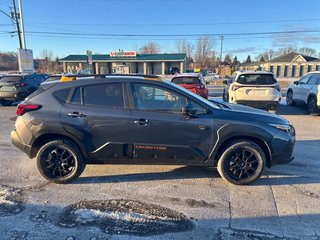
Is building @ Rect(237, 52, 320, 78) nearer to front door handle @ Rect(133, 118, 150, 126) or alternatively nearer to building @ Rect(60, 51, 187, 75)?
building @ Rect(60, 51, 187, 75)

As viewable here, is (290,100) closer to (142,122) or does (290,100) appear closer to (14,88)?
(142,122)

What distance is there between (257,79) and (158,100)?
6.72m

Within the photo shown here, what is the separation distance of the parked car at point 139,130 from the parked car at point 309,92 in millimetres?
6913

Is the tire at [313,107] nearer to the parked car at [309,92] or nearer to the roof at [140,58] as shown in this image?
the parked car at [309,92]

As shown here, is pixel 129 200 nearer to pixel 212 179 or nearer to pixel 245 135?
pixel 212 179

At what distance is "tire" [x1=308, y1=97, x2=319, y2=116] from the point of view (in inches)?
388

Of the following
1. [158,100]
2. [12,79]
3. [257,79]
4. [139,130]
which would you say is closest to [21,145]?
[139,130]

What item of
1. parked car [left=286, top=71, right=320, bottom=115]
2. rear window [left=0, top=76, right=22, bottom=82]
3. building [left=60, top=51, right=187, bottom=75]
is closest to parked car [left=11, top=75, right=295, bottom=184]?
parked car [left=286, top=71, right=320, bottom=115]

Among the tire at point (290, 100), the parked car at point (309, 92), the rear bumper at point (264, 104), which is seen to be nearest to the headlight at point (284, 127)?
the rear bumper at point (264, 104)

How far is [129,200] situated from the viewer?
3.57m

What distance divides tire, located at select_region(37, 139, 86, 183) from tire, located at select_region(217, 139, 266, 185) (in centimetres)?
226

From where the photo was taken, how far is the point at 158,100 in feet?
13.2

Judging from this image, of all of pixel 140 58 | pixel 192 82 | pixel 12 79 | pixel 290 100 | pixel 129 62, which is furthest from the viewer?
pixel 129 62

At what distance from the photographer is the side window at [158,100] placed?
396 centimetres
